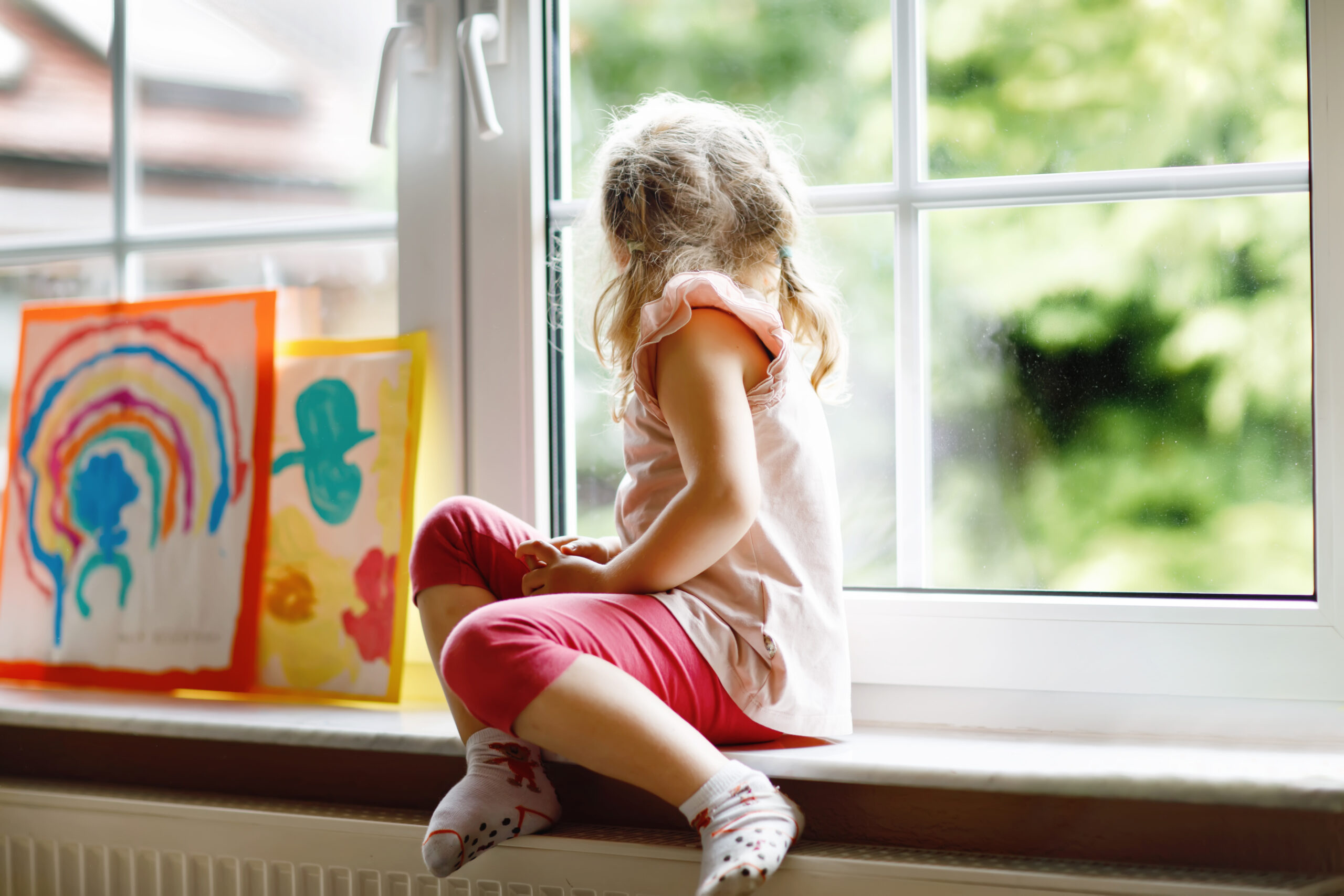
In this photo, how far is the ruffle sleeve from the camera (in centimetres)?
85

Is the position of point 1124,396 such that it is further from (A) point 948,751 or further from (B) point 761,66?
(B) point 761,66

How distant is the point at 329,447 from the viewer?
1.13 meters

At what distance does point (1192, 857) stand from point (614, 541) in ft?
Answer: 1.83

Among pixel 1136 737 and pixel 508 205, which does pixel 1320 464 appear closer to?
pixel 1136 737

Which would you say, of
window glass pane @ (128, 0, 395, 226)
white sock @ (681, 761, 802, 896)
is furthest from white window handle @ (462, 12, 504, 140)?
white sock @ (681, 761, 802, 896)

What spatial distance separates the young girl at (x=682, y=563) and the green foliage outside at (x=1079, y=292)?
104 mm

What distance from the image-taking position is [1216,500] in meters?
0.96

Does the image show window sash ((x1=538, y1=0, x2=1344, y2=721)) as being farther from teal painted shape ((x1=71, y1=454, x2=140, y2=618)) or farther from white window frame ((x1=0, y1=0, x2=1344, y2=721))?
teal painted shape ((x1=71, y1=454, x2=140, y2=618))

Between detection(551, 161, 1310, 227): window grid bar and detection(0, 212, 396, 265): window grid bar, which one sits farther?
detection(0, 212, 396, 265): window grid bar

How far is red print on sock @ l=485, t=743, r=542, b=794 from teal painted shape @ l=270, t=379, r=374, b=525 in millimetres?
383

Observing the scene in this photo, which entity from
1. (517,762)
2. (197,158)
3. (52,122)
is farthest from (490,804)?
(52,122)

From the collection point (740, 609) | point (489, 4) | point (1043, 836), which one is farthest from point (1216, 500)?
point (489, 4)

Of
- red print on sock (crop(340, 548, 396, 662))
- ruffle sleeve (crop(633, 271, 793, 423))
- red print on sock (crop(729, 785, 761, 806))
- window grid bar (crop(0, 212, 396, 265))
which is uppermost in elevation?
window grid bar (crop(0, 212, 396, 265))

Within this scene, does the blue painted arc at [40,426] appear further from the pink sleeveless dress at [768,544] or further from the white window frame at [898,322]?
the pink sleeveless dress at [768,544]
